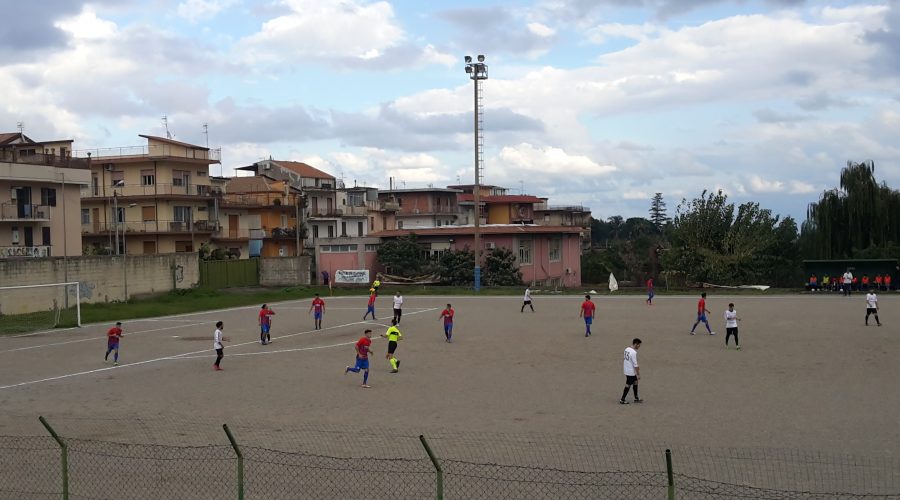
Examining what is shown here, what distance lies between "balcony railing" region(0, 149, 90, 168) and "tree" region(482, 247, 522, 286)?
90.1ft

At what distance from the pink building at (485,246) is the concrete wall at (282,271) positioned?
3668mm

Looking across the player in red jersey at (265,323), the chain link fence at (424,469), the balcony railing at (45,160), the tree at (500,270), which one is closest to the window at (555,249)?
the tree at (500,270)

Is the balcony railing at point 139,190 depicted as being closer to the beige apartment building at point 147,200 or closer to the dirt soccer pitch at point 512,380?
the beige apartment building at point 147,200

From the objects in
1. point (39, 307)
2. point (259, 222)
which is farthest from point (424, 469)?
point (259, 222)

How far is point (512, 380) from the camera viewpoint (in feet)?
71.3

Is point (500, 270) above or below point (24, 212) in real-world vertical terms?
below

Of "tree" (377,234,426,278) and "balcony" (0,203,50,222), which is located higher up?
"balcony" (0,203,50,222)

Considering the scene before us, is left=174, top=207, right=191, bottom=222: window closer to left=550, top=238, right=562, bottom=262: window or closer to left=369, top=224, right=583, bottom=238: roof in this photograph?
left=369, top=224, right=583, bottom=238: roof

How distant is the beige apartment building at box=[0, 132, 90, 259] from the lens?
48438 mm

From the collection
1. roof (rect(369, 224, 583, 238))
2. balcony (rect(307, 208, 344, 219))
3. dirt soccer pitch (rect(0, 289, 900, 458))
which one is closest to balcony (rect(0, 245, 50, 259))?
dirt soccer pitch (rect(0, 289, 900, 458))

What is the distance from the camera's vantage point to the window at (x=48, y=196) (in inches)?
1997

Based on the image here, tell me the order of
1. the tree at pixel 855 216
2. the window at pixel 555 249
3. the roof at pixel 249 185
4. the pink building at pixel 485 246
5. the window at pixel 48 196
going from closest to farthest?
1. the window at pixel 48 196
2. the tree at pixel 855 216
3. the pink building at pixel 485 246
4. the window at pixel 555 249
5. the roof at pixel 249 185

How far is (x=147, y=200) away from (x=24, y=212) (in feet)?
52.5

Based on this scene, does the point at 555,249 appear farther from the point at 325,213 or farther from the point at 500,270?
the point at 325,213
